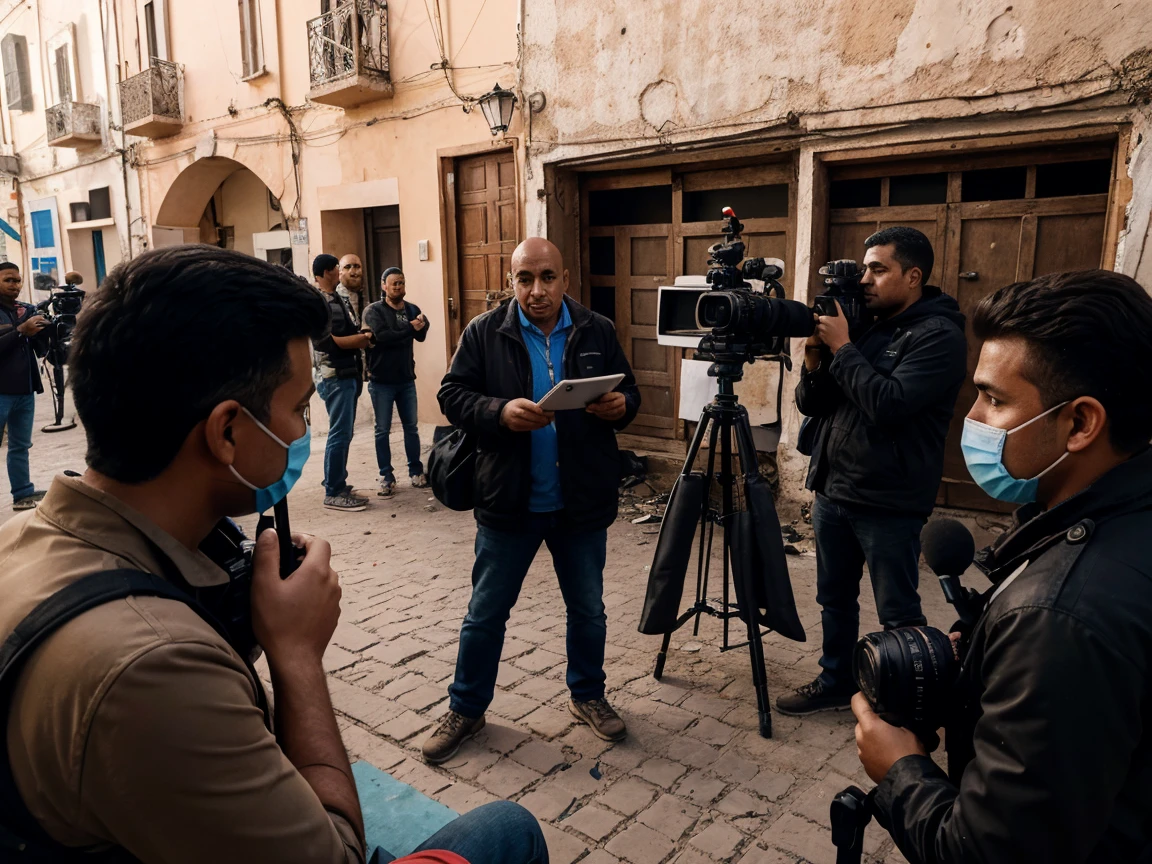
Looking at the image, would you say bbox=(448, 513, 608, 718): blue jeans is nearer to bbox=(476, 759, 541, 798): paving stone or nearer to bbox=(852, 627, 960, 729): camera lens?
bbox=(476, 759, 541, 798): paving stone

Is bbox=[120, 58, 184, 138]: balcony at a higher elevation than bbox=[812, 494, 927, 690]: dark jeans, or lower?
higher

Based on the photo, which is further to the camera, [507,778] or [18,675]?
[507,778]

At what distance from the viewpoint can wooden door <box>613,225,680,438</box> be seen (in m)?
7.31

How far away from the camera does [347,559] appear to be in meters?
5.81

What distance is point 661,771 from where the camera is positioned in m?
3.14

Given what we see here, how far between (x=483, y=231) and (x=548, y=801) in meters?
6.81

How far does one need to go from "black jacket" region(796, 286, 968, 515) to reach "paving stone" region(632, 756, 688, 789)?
1268 mm

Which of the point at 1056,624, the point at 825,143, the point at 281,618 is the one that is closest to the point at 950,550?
the point at 1056,624

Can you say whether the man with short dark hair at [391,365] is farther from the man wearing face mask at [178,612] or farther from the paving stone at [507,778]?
the man wearing face mask at [178,612]

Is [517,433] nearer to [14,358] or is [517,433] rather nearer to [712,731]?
[712,731]

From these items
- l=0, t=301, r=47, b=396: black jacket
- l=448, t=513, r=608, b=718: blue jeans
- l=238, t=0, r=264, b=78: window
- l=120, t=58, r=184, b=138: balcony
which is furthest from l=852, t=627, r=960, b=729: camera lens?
l=120, t=58, r=184, b=138: balcony

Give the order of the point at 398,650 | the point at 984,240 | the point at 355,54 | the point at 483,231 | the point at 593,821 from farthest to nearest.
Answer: the point at 355,54 → the point at 483,231 → the point at 984,240 → the point at 398,650 → the point at 593,821

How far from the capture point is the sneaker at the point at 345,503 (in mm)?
7047

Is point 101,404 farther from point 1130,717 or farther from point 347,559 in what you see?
point 347,559
